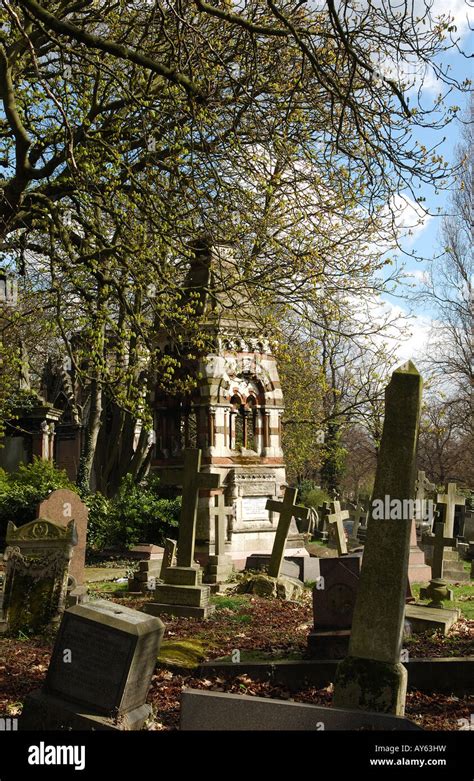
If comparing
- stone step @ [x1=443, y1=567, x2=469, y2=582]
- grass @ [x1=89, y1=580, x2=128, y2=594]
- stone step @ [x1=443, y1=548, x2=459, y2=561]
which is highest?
stone step @ [x1=443, y1=548, x2=459, y2=561]

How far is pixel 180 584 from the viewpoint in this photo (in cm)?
1163

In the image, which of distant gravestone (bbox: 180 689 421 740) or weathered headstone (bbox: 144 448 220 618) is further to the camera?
weathered headstone (bbox: 144 448 220 618)

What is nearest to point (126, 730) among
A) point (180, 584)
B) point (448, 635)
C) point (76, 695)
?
point (76, 695)

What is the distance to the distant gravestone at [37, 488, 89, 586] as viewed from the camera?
1299 cm

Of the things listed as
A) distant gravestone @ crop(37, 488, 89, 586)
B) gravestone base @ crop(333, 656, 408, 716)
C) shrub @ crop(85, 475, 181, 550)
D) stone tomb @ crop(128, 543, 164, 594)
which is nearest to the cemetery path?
gravestone base @ crop(333, 656, 408, 716)

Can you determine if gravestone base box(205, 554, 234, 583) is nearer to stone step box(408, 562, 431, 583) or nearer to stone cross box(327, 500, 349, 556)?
stone cross box(327, 500, 349, 556)

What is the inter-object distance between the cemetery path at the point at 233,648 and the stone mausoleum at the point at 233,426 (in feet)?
23.5

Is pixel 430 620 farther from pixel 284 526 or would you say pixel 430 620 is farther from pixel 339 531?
pixel 339 531

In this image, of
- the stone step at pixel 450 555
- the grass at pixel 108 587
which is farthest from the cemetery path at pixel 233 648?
the stone step at pixel 450 555

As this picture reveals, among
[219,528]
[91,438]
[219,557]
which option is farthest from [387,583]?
[91,438]

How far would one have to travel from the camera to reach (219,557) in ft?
49.0

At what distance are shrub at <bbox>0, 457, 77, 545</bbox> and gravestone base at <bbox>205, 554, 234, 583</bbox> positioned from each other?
7107 mm

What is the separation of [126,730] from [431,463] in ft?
127

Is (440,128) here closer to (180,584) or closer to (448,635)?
(448,635)
